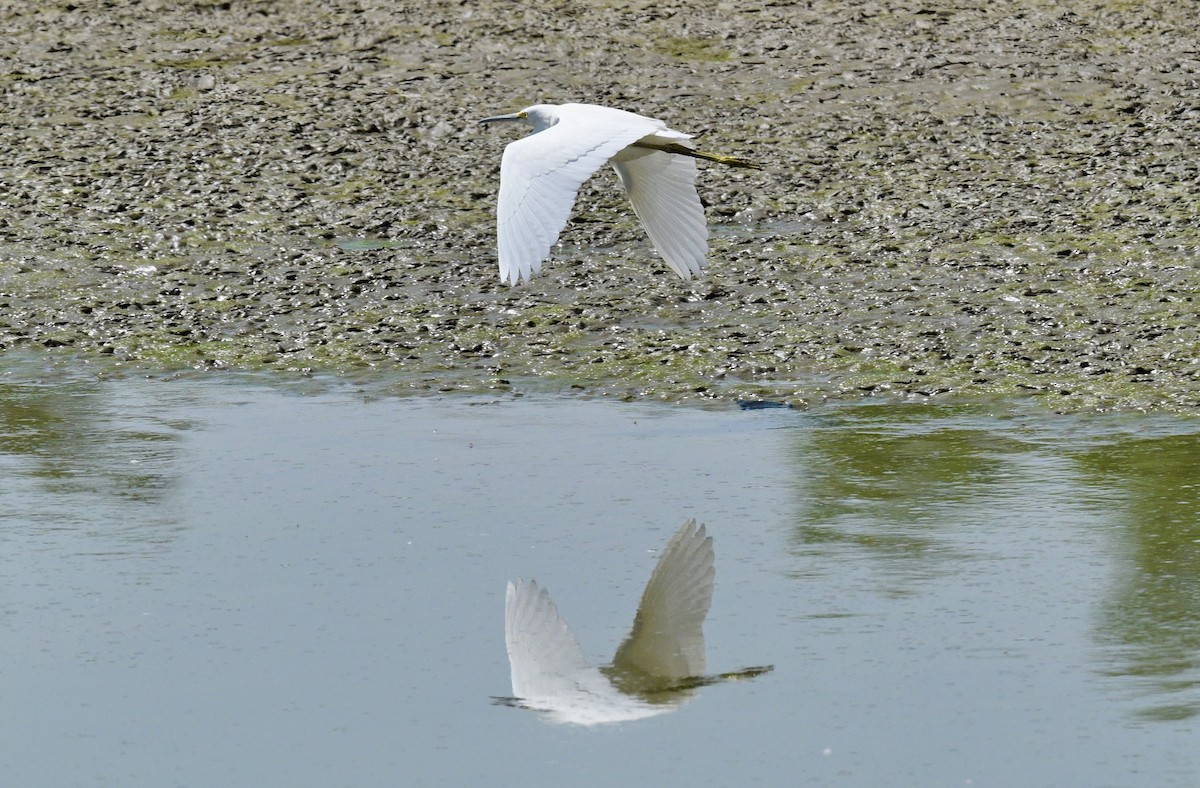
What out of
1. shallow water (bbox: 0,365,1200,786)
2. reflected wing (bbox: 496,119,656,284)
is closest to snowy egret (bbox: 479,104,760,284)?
reflected wing (bbox: 496,119,656,284)

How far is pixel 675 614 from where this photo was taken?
14.6 feet

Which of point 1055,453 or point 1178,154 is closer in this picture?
point 1055,453

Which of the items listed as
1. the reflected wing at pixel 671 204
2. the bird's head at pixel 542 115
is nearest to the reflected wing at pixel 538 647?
the reflected wing at pixel 671 204

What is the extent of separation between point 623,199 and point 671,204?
2582 mm

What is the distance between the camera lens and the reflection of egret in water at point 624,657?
3.88m

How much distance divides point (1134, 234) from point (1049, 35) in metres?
3.97

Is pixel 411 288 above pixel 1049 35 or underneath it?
underneath

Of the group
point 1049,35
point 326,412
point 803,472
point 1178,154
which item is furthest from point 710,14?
point 803,472

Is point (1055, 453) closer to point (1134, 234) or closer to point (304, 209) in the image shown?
point (1134, 234)

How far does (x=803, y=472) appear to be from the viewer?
5.78 metres

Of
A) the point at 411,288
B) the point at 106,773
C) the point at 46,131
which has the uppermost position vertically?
the point at 46,131

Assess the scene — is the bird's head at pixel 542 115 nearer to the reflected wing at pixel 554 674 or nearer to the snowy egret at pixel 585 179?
the snowy egret at pixel 585 179

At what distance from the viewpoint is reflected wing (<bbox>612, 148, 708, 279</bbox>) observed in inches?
289

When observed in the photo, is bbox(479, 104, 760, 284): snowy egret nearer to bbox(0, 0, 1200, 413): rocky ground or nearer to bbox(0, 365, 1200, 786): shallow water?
bbox(0, 0, 1200, 413): rocky ground
